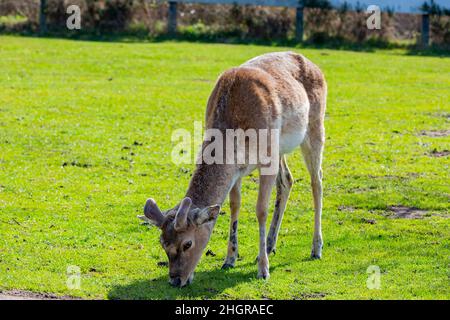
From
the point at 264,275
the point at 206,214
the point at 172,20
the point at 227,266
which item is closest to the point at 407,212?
the point at 227,266

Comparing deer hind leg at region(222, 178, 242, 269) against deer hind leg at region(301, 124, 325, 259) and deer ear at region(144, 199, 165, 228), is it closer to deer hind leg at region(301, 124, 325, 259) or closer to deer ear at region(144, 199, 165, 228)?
deer hind leg at region(301, 124, 325, 259)

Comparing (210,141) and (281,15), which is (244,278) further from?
(281,15)

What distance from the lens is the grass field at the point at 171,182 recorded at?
9453 mm

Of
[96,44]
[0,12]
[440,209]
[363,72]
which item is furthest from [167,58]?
[440,209]

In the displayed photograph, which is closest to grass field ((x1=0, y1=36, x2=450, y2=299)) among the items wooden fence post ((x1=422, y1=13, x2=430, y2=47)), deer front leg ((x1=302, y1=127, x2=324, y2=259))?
deer front leg ((x1=302, y1=127, x2=324, y2=259))

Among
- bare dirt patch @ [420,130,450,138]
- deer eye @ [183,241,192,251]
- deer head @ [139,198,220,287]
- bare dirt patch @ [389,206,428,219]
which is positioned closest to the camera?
deer head @ [139,198,220,287]

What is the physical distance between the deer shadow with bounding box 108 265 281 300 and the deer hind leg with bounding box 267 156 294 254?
91 cm

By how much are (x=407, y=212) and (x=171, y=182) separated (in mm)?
3723

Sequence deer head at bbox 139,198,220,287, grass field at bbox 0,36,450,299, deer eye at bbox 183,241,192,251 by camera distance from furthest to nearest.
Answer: grass field at bbox 0,36,450,299 < deer eye at bbox 183,241,192,251 < deer head at bbox 139,198,220,287

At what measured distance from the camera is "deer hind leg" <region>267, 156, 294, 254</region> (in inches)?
416

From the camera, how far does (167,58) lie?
27.5 meters

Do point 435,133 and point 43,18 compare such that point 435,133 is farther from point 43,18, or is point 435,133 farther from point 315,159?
point 43,18

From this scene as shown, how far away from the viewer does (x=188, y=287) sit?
29.4 feet

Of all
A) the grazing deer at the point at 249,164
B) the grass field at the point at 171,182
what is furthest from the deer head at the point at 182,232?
the grass field at the point at 171,182
